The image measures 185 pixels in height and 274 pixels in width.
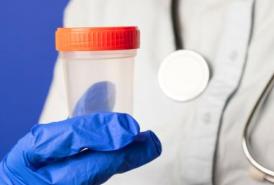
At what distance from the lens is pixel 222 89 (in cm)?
56

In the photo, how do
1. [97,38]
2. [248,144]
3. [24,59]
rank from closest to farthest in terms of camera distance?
1. [97,38]
2. [248,144]
3. [24,59]

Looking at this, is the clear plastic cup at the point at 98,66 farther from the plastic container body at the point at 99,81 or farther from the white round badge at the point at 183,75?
the white round badge at the point at 183,75

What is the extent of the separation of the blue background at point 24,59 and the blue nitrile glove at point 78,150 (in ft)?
1.91

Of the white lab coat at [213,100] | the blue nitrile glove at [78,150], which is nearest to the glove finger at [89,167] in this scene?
the blue nitrile glove at [78,150]

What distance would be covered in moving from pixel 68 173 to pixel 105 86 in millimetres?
82

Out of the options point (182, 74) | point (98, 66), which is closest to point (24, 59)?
point (182, 74)

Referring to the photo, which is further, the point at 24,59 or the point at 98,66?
the point at 24,59

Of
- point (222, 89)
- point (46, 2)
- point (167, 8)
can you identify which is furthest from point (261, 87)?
point (46, 2)

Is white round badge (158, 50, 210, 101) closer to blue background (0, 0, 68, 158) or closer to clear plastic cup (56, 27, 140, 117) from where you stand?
clear plastic cup (56, 27, 140, 117)

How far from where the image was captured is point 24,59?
1051mm

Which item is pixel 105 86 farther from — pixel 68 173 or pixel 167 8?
pixel 167 8

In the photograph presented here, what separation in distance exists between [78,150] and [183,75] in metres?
0.21

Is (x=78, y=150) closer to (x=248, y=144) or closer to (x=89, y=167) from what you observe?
(x=89, y=167)

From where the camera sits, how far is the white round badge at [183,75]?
0.59 meters
